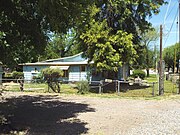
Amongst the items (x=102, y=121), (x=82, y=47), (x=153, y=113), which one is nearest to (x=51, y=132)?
(x=102, y=121)

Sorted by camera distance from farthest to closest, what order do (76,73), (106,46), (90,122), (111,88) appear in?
(76,73)
(111,88)
(106,46)
(90,122)

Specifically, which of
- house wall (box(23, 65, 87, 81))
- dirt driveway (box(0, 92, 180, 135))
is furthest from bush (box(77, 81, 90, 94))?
house wall (box(23, 65, 87, 81))

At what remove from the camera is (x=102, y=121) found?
404 inches

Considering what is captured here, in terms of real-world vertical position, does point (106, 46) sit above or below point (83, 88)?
above

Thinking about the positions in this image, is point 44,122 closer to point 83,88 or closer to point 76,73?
point 83,88

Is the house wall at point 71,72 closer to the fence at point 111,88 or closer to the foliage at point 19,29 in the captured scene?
the fence at point 111,88

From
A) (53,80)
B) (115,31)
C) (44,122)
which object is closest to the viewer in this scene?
(44,122)

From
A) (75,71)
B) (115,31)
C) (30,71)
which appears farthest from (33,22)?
(30,71)

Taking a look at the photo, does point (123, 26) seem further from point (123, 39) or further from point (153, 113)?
point (153, 113)

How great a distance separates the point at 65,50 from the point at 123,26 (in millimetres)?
37968

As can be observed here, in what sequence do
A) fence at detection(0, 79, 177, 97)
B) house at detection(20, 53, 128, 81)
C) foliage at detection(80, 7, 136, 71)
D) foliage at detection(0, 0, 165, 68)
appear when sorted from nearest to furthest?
1. foliage at detection(0, 0, 165, 68)
2. fence at detection(0, 79, 177, 97)
3. foliage at detection(80, 7, 136, 71)
4. house at detection(20, 53, 128, 81)

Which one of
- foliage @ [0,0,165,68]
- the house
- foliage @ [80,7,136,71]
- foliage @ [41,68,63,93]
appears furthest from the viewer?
the house

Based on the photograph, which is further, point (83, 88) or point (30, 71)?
point (30, 71)

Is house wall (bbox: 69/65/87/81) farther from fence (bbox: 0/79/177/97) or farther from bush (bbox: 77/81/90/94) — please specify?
bush (bbox: 77/81/90/94)
